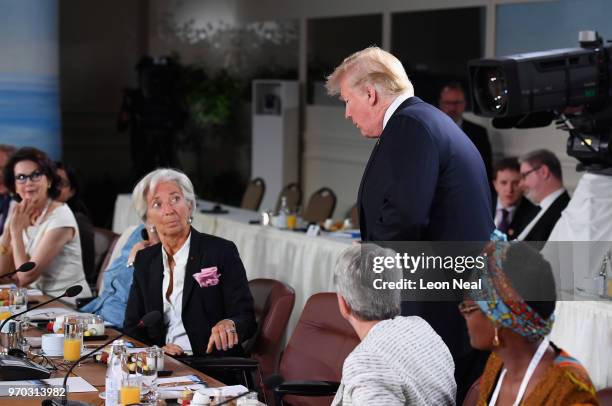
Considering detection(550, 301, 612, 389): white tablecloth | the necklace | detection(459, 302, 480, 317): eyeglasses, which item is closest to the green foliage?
detection(550, 301, 612, 389): white tablecloth

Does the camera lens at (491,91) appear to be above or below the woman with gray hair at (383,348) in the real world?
above

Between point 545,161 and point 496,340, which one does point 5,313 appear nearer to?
point 496,340

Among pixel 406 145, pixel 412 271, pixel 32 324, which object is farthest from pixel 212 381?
pixel 32 324

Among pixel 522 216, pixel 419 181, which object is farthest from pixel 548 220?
pixel 419 181

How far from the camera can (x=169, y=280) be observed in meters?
3.94

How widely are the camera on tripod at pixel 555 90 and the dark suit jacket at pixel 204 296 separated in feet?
3.76

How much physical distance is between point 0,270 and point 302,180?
18.3 ft

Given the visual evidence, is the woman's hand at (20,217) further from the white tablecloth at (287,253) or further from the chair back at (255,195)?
the chair back at (255,195)

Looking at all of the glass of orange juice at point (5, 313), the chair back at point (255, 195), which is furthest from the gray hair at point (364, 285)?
the chair back at point (255, 195)

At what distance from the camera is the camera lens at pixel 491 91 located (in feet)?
10.1

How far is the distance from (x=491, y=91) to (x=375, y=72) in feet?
1.23

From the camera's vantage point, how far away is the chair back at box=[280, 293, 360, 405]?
3574 millimetres

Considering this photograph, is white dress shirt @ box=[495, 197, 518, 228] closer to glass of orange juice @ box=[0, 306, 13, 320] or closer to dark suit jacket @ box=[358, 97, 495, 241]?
dark suit jacket @ box=[358, 97, 495, 241]

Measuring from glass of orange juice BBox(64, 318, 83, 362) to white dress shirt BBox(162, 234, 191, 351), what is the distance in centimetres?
56
